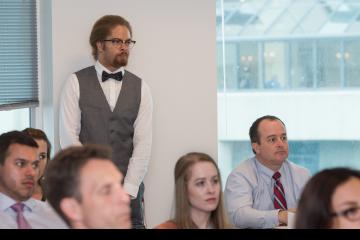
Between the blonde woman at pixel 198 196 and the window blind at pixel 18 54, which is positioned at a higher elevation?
the window blind at pixel 18 54

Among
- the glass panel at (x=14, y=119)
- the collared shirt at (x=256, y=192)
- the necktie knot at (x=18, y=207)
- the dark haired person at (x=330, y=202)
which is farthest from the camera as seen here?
the glass panel at (x=14, y=119)

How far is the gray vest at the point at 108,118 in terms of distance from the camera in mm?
5004

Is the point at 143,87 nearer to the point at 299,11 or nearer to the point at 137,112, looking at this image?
the point at 137,112

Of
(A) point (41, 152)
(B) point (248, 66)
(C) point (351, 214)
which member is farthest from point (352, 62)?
(C) point (351, 214)

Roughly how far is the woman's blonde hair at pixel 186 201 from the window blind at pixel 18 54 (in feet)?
6.74

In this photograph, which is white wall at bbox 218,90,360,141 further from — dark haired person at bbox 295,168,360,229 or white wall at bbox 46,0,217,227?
dark haired person at bbox 295,168,360,229

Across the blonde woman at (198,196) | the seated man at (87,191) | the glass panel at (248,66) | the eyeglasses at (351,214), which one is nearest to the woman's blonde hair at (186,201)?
the blonde woman at (198,196)

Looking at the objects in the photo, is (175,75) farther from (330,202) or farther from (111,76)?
(330,202)

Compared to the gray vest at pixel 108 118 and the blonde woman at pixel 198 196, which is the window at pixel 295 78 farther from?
the blonde woman at pixel 198 196

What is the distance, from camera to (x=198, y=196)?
11.5 feet

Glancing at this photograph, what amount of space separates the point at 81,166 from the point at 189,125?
3208mm

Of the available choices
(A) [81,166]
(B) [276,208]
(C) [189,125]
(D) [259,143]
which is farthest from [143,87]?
(A) [81,166]

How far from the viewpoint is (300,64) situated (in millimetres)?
6207

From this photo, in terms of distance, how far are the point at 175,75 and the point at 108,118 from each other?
2.75 ft
